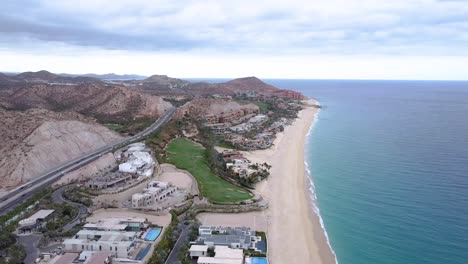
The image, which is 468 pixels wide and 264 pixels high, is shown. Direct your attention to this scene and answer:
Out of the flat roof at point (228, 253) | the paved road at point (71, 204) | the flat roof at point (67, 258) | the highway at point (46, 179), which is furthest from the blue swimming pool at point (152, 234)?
the highway at point (46, 179)

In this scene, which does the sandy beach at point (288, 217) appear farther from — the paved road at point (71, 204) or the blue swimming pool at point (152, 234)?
the paved road at point (71, 204)

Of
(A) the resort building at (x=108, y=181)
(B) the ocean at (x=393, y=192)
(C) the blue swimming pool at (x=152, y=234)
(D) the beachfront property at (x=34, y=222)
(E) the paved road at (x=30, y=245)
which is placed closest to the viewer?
(E) the paved road at (x=30, y=245)

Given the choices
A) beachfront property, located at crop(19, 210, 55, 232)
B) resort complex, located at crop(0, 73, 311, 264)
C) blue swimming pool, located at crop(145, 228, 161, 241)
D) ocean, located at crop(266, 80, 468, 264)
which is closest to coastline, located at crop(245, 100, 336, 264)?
resort complex, located at crop(0, 73, 311, 264)

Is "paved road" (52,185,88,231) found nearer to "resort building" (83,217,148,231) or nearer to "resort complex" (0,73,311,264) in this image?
"resort complex" (0,73,311,264)

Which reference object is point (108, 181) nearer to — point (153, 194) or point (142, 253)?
point (153, 194)

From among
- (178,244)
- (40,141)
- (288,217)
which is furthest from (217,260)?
(40,141)

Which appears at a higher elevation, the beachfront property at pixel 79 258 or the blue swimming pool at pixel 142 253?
the beachfront property at pixel 79 258
